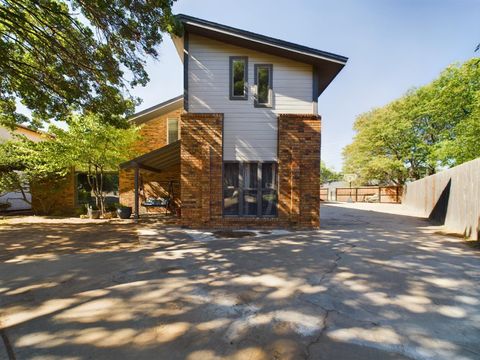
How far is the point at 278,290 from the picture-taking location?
388 centimetres

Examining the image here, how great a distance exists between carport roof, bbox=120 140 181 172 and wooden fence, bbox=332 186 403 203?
23.5m

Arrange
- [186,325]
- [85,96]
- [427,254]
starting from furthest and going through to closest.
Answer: [85,96] → [427,254] → [186,325]

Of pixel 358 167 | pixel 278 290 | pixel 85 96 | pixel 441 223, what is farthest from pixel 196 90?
pixel 358 167

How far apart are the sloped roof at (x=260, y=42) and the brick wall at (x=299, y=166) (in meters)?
1.93

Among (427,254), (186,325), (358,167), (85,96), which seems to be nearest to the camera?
(186,325)

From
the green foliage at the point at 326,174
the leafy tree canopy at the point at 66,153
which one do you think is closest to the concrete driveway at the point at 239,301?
the leafy tree canopy at the point at 66,153

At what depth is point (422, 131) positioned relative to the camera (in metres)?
27.4

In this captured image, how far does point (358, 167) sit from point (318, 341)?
1340 inches

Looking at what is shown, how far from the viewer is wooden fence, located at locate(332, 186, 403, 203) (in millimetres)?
27328

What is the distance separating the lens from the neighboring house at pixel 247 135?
29.0ft

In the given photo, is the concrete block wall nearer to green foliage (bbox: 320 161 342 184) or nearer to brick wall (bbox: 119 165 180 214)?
brick wall (bbox: 119 165 180 214)

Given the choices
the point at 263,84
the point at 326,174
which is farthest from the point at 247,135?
the point at 326,174

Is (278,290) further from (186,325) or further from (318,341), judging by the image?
(186,325)

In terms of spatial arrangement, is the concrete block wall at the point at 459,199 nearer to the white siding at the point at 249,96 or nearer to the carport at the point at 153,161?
the white siding at the point at 249,96
